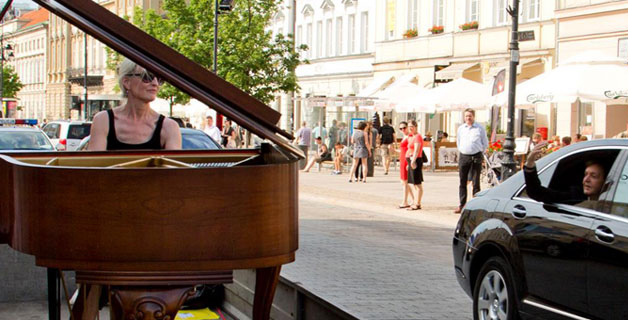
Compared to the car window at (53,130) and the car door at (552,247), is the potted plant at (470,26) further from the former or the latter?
the car door at (552,247)

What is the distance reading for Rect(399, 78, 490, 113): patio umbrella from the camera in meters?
31.0

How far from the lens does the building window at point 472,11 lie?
4125 cm

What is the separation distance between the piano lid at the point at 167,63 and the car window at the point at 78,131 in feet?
91.5

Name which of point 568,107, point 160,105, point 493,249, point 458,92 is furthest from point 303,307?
point 160,105

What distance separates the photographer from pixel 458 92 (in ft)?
103

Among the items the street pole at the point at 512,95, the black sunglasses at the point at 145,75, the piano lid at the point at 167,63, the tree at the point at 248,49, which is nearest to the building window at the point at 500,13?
the tree at the point at 248,49

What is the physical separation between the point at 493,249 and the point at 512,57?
13.1 metres

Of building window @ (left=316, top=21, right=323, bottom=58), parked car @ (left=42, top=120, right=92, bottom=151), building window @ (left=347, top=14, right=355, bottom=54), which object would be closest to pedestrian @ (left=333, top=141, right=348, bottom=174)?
parked car @ (left=42, top=120, right=92, bottom=151)

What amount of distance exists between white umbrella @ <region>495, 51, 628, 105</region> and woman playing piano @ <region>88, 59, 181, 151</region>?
1634 centimetres

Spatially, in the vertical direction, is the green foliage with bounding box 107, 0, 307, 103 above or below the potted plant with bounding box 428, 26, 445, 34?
below

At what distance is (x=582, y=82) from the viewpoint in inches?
839

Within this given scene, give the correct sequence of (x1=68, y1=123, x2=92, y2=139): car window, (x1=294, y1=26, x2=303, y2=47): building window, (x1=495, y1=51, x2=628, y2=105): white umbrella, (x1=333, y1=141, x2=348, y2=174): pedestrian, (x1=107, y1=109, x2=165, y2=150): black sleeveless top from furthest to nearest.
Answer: (x1=294, y1=26, x2=303, y2=47): building window, (x1=333, y1=141, x2=348, y2=174): pedestrian, (x1=68, y1=123, x2=92, y2=139): car window, (x1=495, y1=51, x2=628, y2=105): white umbrella, (x1=107, y1=109, x2=165, y2=150): black sleeveless top

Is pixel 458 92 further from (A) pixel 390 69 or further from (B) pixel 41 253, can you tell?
(B) pixel 41 253

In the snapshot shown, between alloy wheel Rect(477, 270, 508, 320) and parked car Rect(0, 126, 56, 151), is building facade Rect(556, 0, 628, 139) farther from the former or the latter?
alloy wheel Rect(477, 270, 508, 320)
